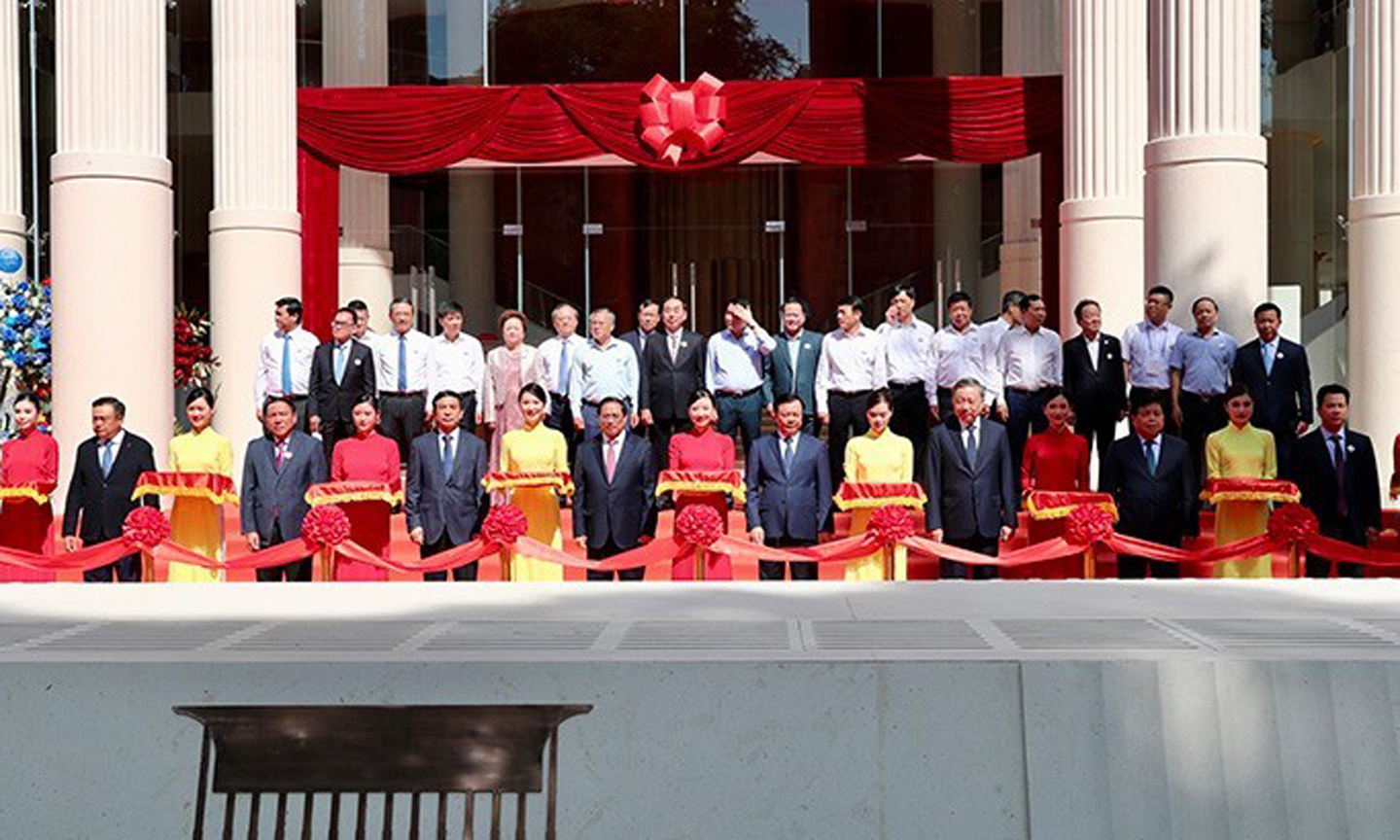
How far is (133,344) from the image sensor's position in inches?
612

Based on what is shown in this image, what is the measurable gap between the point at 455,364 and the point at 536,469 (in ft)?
9.86

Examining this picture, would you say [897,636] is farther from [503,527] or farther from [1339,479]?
[1339,479]

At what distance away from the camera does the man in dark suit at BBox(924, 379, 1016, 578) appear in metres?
11.8

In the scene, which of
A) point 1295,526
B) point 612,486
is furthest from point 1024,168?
point 1295,526

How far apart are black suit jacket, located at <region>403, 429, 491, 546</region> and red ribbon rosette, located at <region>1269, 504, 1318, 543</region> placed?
5435 millimetres

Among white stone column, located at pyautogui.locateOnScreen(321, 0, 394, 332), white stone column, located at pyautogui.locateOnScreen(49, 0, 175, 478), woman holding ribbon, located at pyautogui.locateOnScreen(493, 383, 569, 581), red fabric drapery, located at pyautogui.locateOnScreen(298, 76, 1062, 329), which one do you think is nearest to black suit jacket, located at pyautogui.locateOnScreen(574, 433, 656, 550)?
woman holding ribbon, located at pyautogui.locateOnScreen(493, 383, 569, 581)

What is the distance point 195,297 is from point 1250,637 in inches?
886

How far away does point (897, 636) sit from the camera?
648cm

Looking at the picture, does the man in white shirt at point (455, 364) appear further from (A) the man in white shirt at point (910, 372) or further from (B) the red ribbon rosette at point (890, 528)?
(B) the red ribbon rosette at point (890, 528)

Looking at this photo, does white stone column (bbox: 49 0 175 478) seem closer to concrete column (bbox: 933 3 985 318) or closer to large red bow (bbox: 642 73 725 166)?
large red bow (bbox: 642 73 725 166)

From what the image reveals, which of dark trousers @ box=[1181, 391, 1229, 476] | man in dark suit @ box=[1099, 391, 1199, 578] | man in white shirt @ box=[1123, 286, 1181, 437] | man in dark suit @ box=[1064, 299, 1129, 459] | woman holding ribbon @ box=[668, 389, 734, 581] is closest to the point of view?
man in dark suit @ box=[1099, 391, 1199, 578]

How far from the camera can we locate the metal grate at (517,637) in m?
6.23

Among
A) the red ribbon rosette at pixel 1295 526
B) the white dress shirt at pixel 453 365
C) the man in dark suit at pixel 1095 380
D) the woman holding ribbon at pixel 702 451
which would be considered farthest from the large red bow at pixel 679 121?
the red ribbon rosette at pixel 1295 526

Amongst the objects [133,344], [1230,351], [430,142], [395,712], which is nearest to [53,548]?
[133,344]
